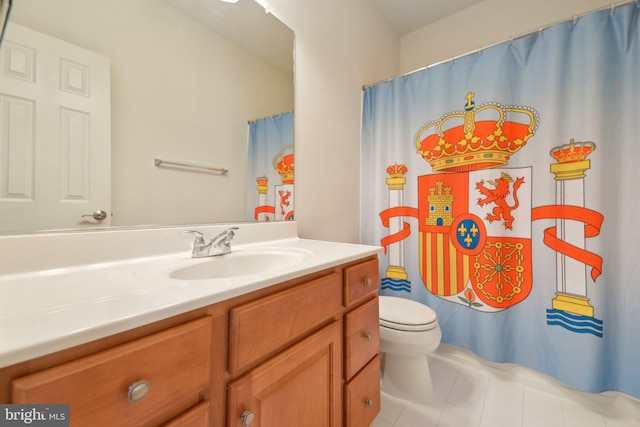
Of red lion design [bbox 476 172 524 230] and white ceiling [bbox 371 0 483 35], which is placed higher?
white ceiling [bbox 371 0 483 35]

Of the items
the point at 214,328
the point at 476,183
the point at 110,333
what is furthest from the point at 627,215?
the point at 110,333

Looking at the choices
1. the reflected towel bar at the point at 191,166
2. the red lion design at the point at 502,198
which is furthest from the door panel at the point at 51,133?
the red lion design at the point at 502,198

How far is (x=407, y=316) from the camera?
1305 millimetres

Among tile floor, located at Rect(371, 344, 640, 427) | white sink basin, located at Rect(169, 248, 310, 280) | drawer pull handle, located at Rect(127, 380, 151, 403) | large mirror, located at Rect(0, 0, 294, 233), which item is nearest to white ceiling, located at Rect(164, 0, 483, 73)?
large mirror, located at Rect(0, 0, 294, 233)

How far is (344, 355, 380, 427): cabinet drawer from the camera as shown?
2.85 ft

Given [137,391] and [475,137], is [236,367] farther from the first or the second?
[475,137]

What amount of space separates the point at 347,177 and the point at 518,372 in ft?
4.89

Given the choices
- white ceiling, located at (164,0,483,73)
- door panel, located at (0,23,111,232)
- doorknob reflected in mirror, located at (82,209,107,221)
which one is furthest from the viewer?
white ceiling, located at (164,0,483,73)

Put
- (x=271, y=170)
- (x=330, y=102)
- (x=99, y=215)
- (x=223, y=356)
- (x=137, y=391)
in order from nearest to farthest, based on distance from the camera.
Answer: (x=137, y=391) < (x=223, y=356) < (x=99, y=215) < (x=271, y=170) < (x=330, y=102)

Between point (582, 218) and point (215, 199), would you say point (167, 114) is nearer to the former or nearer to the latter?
point (215, 199)

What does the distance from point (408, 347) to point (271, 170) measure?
3.54 feet

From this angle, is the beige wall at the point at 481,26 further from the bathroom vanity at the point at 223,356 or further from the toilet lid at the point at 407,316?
the bathroom vanity at the point at 223,356

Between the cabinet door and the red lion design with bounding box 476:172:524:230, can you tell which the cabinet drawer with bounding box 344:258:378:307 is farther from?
the red lion design with bounding box 476:172:524:230

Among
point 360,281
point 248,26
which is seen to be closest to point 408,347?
point 360,281
